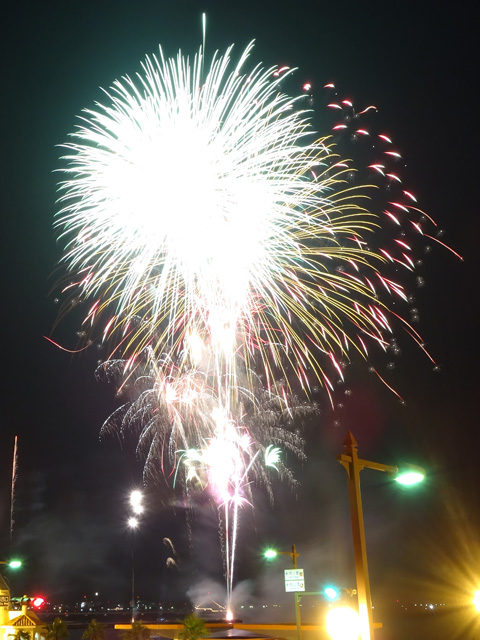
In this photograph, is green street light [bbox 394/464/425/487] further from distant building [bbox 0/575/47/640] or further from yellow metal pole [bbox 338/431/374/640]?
distant building [bbox 0/575/47/640]

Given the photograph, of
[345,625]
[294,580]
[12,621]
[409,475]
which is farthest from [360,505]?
[12,621]

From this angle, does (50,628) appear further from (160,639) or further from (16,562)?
(16,562)

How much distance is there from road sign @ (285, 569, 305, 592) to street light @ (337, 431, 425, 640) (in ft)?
43.0

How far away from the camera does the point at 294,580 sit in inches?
848

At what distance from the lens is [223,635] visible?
90.0 ft

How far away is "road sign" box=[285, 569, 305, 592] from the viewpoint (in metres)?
21.2

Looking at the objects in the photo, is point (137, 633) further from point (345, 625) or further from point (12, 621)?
point (345, 625)

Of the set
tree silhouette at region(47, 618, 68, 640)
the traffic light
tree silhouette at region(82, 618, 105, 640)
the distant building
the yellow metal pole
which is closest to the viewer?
the yellow metal pole

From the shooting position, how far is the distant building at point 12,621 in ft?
106

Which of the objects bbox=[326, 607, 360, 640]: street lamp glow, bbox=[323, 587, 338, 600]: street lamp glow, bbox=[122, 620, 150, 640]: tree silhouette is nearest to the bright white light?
bbox=[326, 607, 360, 640]: street lamp glow

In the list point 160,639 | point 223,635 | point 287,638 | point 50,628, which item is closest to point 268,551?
point 223,635

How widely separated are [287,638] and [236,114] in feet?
75.1

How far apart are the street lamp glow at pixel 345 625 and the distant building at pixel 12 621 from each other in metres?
27.9

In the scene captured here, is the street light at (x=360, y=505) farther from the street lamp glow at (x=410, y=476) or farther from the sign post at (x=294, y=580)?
the sign post at (x=294, y=580)
